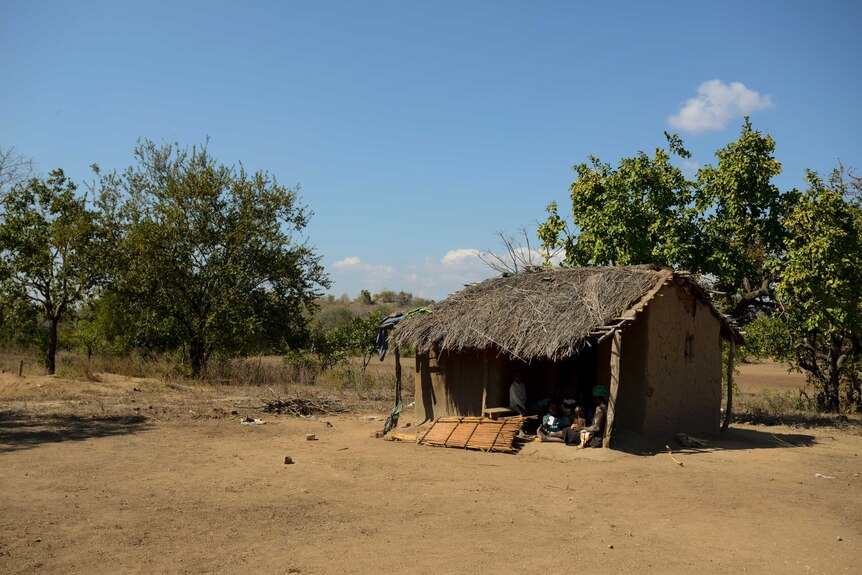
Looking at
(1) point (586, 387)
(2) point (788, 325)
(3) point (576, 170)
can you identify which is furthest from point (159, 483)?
(2) point (788, 325)

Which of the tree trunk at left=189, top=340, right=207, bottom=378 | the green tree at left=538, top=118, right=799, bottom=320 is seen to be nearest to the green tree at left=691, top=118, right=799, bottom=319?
the green tree at left=538, top=118, right=799, bottom=320

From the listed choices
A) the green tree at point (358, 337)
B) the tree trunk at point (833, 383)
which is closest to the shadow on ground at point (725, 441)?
the tree trunk at point (833, 383)

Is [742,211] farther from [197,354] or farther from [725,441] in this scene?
[197,354]

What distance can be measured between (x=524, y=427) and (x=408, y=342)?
271 centimetres

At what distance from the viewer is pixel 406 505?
8.30 m

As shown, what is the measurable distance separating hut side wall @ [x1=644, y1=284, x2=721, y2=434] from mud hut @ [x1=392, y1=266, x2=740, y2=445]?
2cm

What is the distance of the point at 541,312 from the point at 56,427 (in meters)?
9.41

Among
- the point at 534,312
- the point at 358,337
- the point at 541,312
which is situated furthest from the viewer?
the point at 358,337

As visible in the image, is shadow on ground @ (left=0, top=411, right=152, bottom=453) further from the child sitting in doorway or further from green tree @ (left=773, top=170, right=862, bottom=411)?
green tree @ (left=773, top=170, right=862, bottom=411)

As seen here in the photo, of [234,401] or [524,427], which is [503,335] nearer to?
[524,427]

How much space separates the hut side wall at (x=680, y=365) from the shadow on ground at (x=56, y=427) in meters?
9.52

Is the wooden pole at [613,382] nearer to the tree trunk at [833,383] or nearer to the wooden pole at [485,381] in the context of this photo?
the wooden pole at [485,381]

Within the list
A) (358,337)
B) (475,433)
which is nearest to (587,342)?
(475,433)

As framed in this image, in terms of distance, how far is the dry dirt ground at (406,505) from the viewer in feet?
20.8
